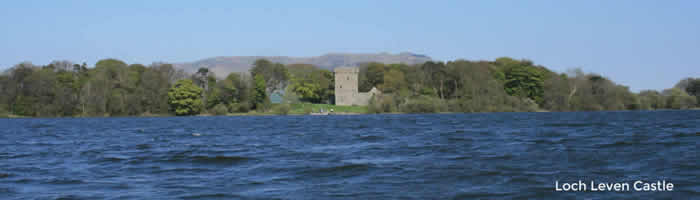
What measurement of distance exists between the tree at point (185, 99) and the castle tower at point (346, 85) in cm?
3662

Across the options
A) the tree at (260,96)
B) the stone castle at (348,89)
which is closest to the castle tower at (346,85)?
the stone castle at (348,89)

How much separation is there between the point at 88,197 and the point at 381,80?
137 metres

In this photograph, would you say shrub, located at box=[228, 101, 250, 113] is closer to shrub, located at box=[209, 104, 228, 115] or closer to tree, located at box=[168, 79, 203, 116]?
shrub, located at box=[209, 104, 228, 115]

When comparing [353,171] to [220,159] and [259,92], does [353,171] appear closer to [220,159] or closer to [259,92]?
[220,159]

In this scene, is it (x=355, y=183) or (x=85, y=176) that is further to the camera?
(x=85, y=176)

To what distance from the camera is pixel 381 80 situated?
149375mm

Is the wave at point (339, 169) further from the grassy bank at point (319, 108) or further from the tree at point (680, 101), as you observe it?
the tree at point (680, 101)

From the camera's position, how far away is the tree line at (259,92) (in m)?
108

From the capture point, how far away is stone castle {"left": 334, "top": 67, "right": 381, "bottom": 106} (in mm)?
138500

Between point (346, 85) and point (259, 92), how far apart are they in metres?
25.2

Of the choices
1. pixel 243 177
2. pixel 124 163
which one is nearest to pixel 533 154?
pixel 243 177

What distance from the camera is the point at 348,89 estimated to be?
458 ft

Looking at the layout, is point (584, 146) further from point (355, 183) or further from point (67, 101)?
point (67, 101)

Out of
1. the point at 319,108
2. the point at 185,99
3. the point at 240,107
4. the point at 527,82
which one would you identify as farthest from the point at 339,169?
the point at 527,82
